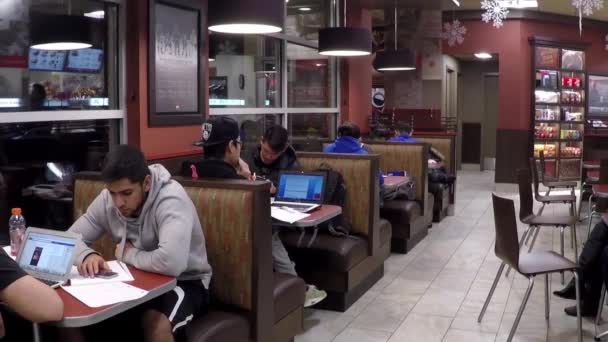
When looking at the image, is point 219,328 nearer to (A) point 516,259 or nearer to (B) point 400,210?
(A) point 516,259

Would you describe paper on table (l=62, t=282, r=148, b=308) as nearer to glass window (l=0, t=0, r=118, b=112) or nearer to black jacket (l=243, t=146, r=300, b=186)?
glass window (l=0, t=0, r=118, b=112)

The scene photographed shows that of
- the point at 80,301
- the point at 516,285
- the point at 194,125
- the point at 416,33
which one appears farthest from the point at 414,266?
the point at 416,33

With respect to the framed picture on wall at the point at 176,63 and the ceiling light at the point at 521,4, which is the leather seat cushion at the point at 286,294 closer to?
the framed picture on wall at the point at 176,63

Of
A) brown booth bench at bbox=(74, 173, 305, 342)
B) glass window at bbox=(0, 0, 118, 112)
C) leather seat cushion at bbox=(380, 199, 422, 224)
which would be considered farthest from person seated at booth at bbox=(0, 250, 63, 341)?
leather seat cushion at bbox=(380, 199, 422, 224)

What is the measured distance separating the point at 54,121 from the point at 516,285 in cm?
383

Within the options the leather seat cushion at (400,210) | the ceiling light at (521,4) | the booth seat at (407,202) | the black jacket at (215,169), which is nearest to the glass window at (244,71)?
the booth seat at (407,202)

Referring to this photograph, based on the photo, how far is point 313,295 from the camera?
431 centimetres

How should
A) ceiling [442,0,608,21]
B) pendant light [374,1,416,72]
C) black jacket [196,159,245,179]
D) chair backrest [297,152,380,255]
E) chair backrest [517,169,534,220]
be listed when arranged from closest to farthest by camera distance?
black jacket [196,159,245,179] < chair backrest [297,152,380,255] < chair backrest [517,169,534,220] < pendant light [374,1,416,72] < ceiling [442,0,608,21]

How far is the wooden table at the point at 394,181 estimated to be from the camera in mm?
5602

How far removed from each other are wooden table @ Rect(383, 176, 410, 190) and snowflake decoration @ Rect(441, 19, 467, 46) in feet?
20.3

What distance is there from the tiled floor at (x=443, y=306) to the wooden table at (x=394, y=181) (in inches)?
30.6

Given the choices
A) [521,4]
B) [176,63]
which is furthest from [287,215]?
[521,4]

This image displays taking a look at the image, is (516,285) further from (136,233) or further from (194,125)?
(136,233)

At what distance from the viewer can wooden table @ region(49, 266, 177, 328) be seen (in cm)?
204
